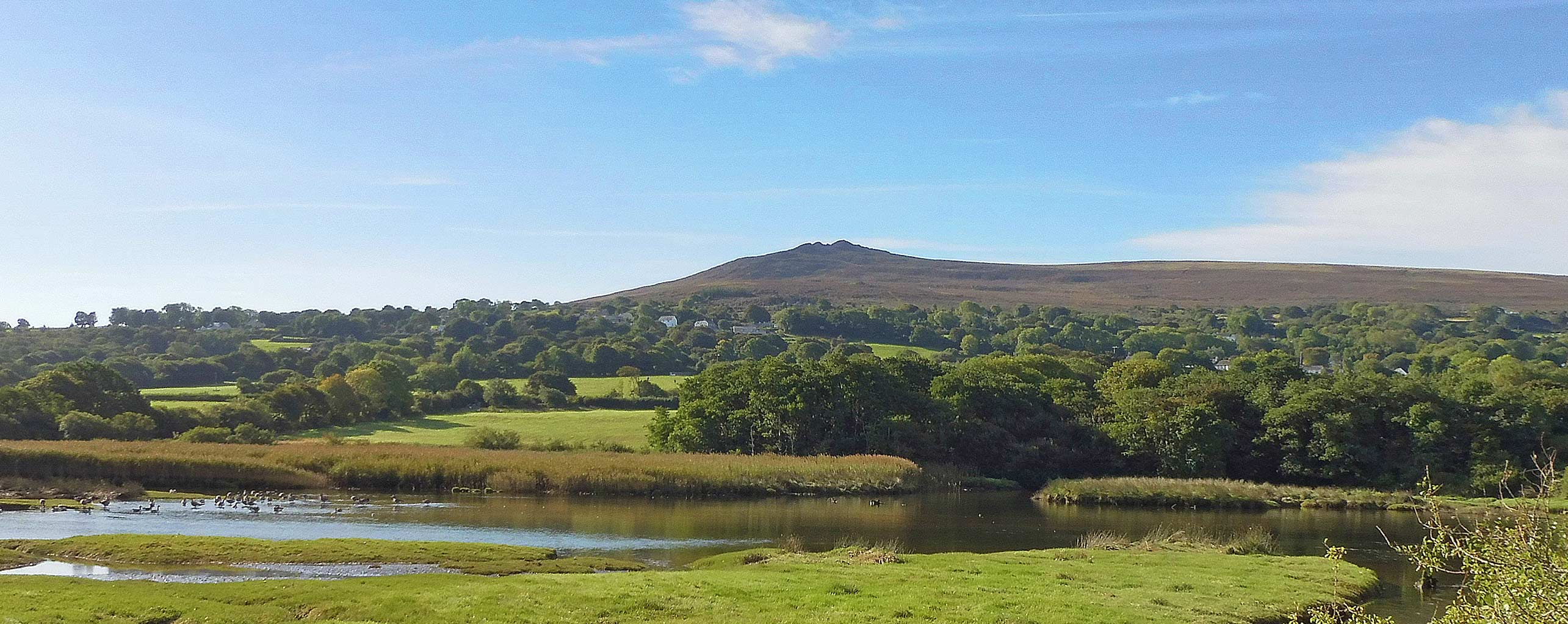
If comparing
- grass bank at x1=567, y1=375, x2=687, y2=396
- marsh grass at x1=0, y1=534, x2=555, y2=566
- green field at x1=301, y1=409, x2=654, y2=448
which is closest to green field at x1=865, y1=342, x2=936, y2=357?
grass bank at x1=567, y1=375, x2=687, y2=396

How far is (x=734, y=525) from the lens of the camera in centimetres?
4909

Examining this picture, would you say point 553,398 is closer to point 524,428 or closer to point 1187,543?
point 524,428

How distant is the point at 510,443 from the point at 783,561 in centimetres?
5365

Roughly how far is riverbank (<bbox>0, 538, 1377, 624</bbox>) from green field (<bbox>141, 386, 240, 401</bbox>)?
92171mm

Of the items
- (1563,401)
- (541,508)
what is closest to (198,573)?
(541,508)

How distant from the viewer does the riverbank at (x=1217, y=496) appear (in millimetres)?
64438

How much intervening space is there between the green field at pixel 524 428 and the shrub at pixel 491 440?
131 cm

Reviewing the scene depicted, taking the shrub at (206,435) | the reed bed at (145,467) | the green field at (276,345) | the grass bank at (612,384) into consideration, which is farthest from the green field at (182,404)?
the green field at (276,345)

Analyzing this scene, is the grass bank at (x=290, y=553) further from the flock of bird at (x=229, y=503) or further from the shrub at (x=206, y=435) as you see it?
the shrub at (x=206, y=435)

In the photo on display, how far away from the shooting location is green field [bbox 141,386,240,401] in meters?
110

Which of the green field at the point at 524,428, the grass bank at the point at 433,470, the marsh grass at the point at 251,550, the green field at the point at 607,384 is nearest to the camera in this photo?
the marsh grass at the point at 251,550

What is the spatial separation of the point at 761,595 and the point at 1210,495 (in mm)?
47366

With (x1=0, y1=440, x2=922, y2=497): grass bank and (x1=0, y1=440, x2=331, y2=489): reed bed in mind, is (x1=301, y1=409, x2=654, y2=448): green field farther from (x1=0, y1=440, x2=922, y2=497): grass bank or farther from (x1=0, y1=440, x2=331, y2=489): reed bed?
(x1=0, y1=440, x2=331, y2=489): reed bed

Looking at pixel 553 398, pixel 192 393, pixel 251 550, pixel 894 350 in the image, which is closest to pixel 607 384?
pixel 553 398
